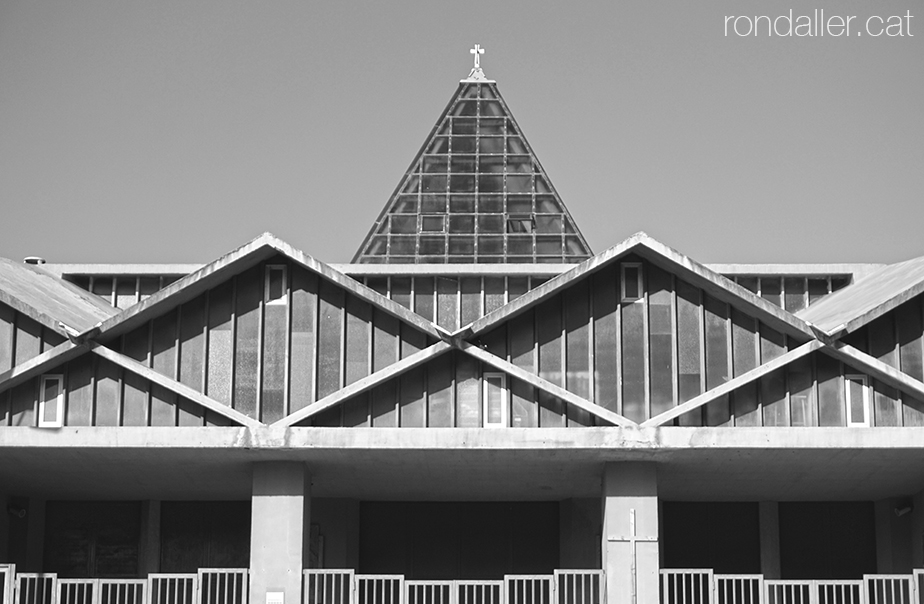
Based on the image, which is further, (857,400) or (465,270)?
(465,270)

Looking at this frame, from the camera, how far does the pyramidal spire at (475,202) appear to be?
65.2 meters

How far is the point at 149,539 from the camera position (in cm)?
4488

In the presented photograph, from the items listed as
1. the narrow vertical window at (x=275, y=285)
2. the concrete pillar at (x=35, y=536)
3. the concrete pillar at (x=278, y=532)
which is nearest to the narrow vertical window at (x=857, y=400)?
the concrete pillar at (x=278, y=532)

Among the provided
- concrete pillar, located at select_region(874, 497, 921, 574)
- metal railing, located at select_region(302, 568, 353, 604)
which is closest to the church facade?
metal railing, located at select_region(302, 568, 353, 604)

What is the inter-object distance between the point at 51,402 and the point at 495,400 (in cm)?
1043

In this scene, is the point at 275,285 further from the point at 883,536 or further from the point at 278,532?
the point at 883,536

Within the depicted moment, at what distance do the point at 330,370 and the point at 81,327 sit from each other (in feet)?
20.4

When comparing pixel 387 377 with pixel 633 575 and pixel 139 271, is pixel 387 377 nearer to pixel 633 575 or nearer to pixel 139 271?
pixel 633 575

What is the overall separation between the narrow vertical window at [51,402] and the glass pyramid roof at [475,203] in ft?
97.2

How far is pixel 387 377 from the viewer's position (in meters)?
35.7

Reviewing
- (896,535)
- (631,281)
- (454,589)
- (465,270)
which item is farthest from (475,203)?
(454,589)

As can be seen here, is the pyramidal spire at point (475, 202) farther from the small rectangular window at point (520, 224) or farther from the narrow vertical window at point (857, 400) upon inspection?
the narrow vertical window at point (857, 400)

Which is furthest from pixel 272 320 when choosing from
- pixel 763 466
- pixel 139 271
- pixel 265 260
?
pixel 763 466

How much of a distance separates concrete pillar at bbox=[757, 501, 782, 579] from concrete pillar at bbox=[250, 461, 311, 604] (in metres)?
14.7
